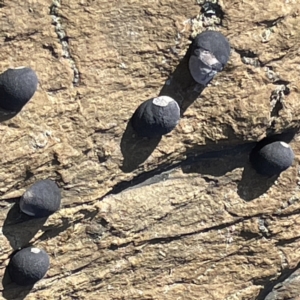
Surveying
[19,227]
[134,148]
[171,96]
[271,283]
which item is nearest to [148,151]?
[134,148]

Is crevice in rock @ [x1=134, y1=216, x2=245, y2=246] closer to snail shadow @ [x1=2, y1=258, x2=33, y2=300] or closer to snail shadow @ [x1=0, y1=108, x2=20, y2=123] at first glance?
snail shadow @ [x1=2, y1=258, x2=33, y2=300]

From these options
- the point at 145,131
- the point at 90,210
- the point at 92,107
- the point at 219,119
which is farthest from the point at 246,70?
the point at 90,210

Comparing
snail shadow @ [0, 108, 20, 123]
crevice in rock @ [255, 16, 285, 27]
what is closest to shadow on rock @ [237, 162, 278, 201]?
crevice in rock @ [255, 16, 285, 27]

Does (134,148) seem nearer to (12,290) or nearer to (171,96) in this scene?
(171,96)

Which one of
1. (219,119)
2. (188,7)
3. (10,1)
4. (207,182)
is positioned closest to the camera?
(10,1)

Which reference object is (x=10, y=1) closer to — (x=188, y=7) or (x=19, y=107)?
(x=19, y=107)
